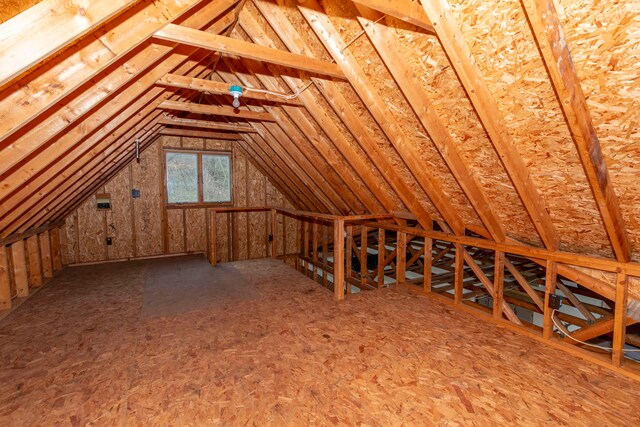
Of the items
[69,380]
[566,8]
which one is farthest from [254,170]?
[566,8]

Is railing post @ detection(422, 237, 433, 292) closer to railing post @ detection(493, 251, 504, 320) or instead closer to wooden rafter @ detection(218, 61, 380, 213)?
railing post @ detection(493, 251, 504, 320)

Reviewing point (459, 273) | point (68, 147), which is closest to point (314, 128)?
point (68, 147)

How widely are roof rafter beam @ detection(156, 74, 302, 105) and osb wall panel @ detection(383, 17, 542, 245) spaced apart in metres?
1.79

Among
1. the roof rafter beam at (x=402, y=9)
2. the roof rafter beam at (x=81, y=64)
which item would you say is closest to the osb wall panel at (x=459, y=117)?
the roof rafter beam at (x=402, y=9)

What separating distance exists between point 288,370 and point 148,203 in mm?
6047

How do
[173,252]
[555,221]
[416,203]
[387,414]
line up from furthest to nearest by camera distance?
[173,252]
[416,203]
[555,221]
[387,414]

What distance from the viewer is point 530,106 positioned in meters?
2.11

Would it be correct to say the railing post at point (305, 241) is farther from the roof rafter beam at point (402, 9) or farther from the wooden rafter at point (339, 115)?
the roof rafter beam at point (402, 9)

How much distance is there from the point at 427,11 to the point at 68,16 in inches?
79.4

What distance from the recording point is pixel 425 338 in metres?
3.09

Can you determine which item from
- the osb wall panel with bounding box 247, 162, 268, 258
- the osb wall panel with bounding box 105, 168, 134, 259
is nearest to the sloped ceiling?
the osb wall panel with bounding box 105, 168, 134, 259

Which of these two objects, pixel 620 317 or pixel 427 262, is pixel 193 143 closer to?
pixel 427 262

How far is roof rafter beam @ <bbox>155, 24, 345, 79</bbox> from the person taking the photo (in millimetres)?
2227

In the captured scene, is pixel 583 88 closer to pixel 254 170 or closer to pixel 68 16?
pixel 68 16
